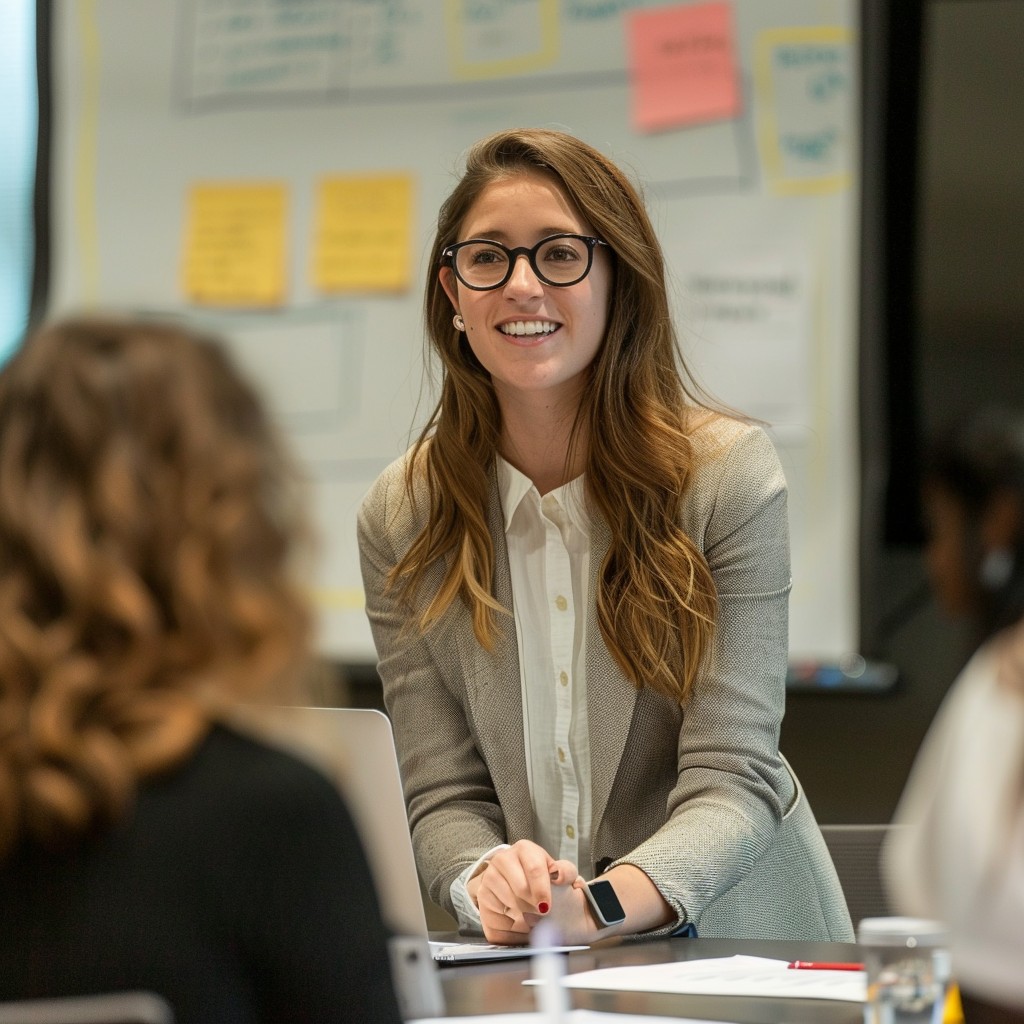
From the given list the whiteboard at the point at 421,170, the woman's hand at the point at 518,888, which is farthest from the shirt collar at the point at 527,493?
the whiteboard at the point at 421,170

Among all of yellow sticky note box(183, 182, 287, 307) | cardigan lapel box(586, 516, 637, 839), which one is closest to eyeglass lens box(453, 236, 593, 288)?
cardigan lapel box(586, 516, 637, 839)

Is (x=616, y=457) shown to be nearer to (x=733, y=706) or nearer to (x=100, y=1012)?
(x=733, y=706)

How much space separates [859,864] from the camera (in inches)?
88.9

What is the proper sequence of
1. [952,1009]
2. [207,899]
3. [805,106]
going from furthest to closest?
[805,106] → [952,1009] → [207,899]

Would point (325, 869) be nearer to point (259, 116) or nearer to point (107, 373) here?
point (107, 373)

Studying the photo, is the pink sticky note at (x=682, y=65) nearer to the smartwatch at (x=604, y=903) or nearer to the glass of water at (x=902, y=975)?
the smartwatch at (x=604, y=903)

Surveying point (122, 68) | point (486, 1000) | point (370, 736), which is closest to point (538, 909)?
point (486, 1000)

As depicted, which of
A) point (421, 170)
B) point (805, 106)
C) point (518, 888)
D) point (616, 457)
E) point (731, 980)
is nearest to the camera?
point (731, 980)

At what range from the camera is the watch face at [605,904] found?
1714 millimetres

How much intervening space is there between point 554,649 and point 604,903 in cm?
41

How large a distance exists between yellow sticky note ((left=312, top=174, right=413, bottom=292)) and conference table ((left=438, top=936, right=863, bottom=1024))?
180 cm

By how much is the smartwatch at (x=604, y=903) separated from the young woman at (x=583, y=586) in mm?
125

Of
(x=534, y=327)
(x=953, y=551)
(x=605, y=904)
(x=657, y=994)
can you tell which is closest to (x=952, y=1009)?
(x=657, y=994)

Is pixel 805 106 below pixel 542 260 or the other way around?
the other way around
